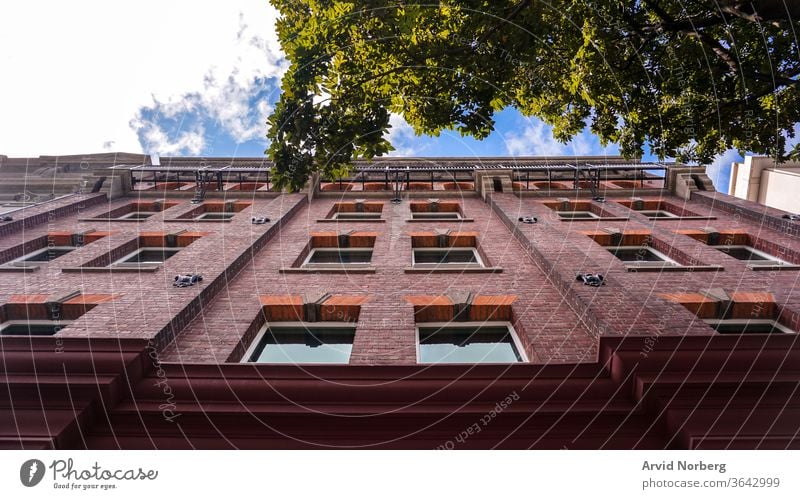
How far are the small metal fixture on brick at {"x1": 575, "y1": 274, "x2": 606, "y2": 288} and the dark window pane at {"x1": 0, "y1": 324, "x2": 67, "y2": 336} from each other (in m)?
11.6

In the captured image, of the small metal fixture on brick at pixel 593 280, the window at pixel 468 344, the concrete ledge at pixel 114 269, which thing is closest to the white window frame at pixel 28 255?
the concrete ledge at pixel 114 269

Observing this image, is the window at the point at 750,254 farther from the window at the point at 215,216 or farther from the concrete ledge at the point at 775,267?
the window at the point at 215,216

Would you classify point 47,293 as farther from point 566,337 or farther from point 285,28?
point 566,337

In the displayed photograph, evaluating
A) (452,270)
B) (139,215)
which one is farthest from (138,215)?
(452,270)

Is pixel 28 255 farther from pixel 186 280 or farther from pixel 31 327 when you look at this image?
pixel 186 280

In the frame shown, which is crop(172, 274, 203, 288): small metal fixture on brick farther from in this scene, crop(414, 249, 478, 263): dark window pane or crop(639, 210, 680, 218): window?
crop(639, 210, 680, 218): window

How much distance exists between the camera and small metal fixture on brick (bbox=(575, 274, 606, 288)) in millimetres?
8258

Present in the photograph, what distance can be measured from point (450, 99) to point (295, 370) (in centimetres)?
659

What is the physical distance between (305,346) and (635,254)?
1113 cm

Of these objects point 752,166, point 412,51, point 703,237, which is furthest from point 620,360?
point 752,166

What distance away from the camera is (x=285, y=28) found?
802 centimetres

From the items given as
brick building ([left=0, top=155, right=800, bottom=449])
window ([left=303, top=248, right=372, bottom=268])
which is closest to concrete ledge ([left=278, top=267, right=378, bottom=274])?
brick building ([left=0, top=155, right=800, bottom=449])

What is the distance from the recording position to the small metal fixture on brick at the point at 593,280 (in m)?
8.26

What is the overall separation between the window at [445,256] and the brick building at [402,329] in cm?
7
